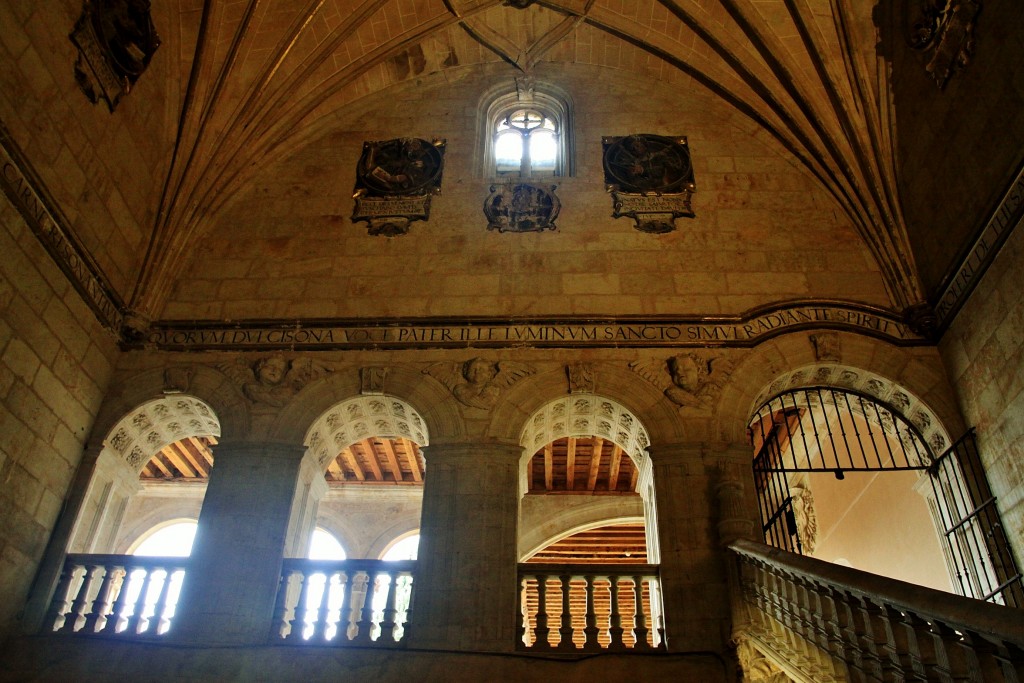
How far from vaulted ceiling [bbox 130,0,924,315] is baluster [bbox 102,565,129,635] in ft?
10.5

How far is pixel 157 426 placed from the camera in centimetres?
940

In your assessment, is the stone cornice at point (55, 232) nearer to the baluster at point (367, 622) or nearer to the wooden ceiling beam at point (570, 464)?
the baluster at point (367, 622)

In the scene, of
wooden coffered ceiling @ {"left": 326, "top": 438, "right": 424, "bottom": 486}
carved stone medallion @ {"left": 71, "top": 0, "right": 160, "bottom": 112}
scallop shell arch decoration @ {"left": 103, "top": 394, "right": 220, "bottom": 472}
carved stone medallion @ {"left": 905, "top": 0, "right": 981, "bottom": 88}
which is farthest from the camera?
wooden coffered ceiling @ {"left": 326, "top": 438, "right": 424, "bottom": 486}

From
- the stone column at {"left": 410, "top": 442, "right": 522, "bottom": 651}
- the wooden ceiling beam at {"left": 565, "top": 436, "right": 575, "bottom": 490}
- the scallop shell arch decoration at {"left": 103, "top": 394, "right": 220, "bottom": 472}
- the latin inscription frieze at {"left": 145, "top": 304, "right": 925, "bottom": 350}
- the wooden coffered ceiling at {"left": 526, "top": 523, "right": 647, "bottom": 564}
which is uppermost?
the wooden ceiling beam at {"left": 565, "top": 436, "right": 575, "bottom": 490}

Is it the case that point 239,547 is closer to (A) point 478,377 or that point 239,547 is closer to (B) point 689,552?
(A) point 478,377

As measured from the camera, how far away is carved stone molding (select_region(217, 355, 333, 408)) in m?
8.93

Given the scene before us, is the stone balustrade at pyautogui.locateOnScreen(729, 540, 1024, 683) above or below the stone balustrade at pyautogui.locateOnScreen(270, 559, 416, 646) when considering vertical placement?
below

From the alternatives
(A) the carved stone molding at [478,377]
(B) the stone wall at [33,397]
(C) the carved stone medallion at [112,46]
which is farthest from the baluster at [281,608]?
(C) the carved stone medallion at [112,46]

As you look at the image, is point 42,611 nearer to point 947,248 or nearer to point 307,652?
point 307,652

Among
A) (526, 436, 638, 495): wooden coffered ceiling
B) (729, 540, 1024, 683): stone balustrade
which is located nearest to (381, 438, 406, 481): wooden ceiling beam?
(526, 436, 638, 495): wooden coffered ceiling

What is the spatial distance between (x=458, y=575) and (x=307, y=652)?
152 centimetres

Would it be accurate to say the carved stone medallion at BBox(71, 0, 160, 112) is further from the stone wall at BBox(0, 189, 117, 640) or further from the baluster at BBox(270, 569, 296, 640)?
the baluster at BBox(270, 569, 296, 640)

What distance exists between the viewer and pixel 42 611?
7.69 metres

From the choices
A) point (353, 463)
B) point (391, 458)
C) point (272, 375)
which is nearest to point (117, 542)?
point (272, 375)
